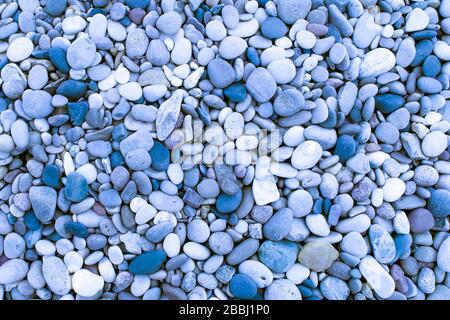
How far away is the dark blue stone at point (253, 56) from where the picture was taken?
844 mm

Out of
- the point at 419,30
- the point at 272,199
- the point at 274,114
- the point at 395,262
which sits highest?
the point at 419,30

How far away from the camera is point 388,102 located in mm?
861

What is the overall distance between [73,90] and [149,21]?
0.65ft

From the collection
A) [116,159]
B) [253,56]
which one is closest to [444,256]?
[253,56]

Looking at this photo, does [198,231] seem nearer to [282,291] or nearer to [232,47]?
[282,291]

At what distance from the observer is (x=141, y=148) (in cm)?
81

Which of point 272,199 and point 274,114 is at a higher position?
point 274,114

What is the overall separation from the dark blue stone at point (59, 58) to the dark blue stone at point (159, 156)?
23 centimetres

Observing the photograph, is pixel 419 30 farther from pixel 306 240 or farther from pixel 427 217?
pixel 306 240

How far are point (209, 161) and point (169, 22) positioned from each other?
0.28m

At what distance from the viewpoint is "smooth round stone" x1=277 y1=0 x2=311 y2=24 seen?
0.86 m

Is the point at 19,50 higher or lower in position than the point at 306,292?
higher

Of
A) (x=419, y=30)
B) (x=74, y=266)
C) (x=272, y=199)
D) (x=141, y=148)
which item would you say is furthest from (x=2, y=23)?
(x=419, y=30)

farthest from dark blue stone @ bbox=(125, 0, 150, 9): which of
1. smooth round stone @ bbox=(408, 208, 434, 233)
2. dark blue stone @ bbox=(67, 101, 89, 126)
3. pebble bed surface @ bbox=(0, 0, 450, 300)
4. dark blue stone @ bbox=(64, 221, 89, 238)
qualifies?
smooth round stone @ bbox=(408, 208, 434, 233)
